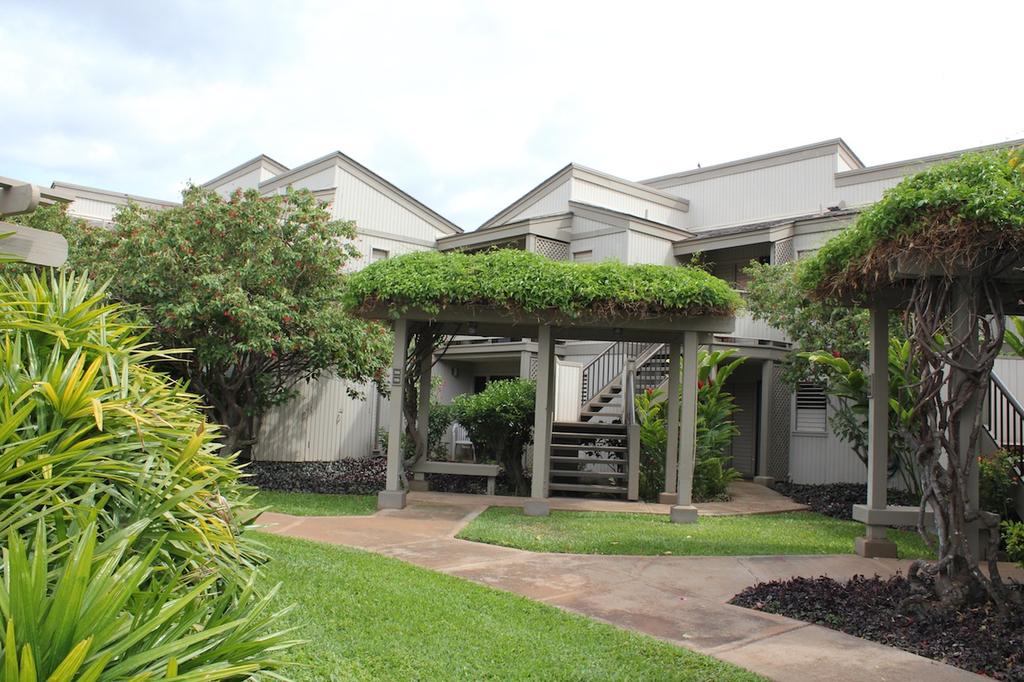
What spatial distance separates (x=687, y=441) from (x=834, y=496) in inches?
200

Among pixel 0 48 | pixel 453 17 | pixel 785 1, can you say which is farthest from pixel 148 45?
pixel 785 1

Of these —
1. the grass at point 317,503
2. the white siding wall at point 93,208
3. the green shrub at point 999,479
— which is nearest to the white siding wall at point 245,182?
the white siding wall at point 93,208

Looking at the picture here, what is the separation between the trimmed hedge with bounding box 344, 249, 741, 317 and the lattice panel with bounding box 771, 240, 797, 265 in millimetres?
7038

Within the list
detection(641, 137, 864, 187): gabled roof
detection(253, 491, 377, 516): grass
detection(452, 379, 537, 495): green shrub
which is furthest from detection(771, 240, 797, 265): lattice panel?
detection(253, 491, 377, 516): grass

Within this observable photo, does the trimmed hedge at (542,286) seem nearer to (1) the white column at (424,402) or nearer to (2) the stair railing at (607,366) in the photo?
(1) the white column at (424,402)

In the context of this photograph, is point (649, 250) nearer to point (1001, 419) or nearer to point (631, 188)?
point (631, 188)

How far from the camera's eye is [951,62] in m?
5.32

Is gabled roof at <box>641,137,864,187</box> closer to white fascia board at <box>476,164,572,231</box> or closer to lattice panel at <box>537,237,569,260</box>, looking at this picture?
white fascia board at <box>476,164,572,231</box>

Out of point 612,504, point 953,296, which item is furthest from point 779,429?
point 953,296

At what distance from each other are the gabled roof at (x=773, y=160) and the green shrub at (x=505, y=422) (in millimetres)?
9760

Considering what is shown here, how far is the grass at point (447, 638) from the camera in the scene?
4145mm

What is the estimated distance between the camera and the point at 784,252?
16.7 m

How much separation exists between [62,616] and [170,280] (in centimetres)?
1174

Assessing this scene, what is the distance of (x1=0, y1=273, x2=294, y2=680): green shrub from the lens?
6.52ft
